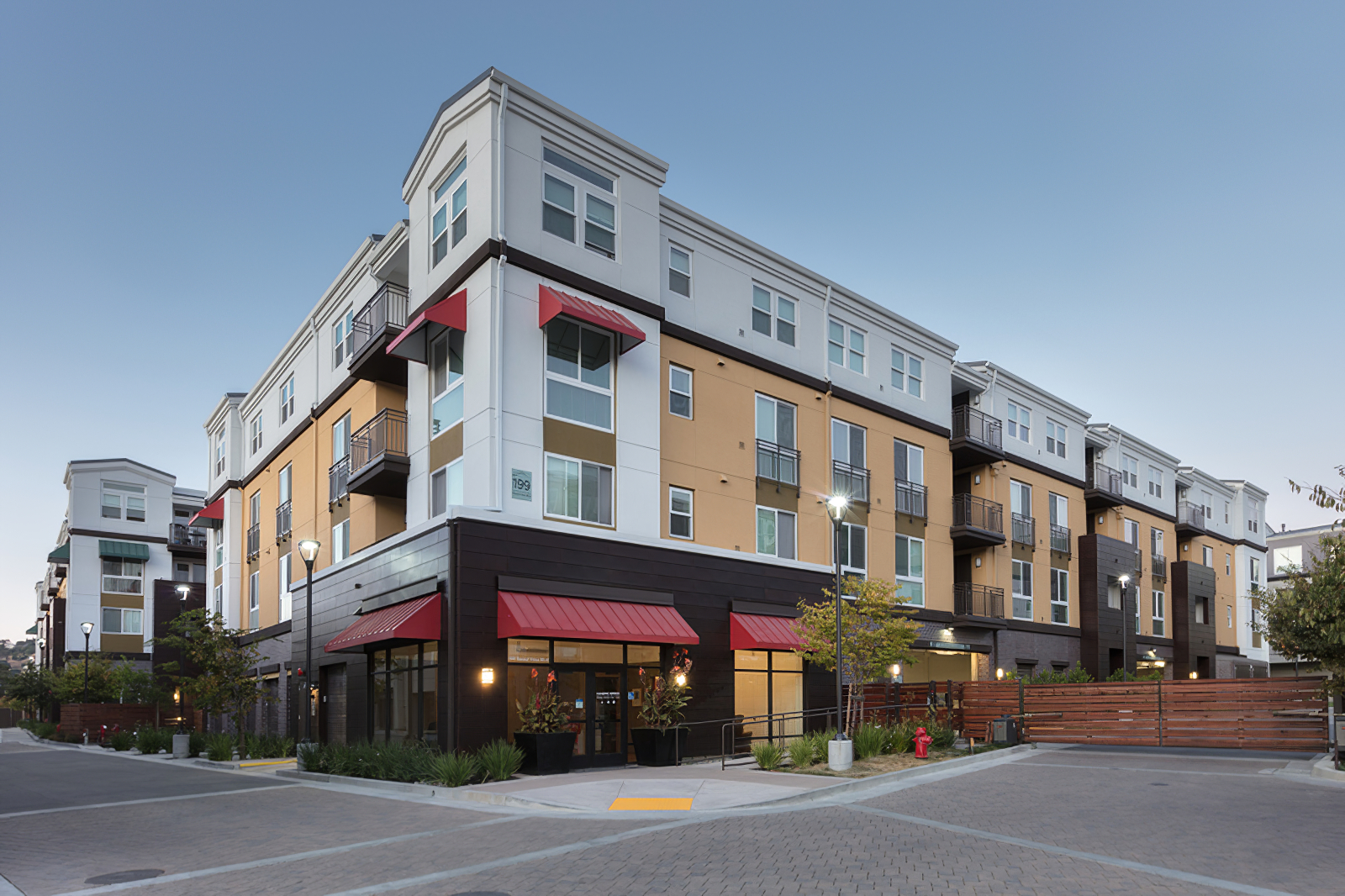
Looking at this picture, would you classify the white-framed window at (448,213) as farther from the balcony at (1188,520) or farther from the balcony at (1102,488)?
the balcony at (1188,520)

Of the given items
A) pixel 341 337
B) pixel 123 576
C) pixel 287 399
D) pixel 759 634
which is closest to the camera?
pixel 759 634

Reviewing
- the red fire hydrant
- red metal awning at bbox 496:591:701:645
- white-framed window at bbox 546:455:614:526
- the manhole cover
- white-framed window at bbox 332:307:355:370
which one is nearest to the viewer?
the manhole cover

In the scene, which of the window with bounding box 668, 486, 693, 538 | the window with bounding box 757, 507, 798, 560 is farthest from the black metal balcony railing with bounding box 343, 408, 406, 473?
the window with bounding box 757, 507, 798, 560

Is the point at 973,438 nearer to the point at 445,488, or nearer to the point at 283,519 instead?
the point at 445,488

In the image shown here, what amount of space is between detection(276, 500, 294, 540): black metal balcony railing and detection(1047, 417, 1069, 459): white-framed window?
3110 cm

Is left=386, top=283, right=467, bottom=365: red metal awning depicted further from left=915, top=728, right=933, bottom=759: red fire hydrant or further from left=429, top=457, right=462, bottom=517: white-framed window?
left=915, top=728, right=933, bottom=759: red fire hydrant

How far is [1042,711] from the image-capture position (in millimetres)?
25812

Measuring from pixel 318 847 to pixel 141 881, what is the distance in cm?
219

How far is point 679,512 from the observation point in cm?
2592

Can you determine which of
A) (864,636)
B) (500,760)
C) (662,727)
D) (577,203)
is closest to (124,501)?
(577,203)

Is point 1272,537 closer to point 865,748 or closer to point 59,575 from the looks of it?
point 865,748

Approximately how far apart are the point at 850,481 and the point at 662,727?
13350 mm

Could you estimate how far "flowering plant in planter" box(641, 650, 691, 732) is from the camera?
827 inches

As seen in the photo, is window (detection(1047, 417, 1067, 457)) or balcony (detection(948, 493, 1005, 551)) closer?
balcony (detection(948, 493, 1005, 551))
